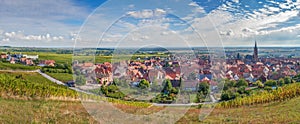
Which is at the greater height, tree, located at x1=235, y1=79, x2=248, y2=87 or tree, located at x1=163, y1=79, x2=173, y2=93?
tree, located at x1=163, y1=79, x2=173, y2=93


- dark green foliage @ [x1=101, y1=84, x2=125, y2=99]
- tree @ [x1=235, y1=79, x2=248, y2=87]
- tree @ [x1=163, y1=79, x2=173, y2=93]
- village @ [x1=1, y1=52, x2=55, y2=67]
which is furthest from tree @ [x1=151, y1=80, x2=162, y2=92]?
village @ [x1=1, y1=52, x2=55, y2=67]

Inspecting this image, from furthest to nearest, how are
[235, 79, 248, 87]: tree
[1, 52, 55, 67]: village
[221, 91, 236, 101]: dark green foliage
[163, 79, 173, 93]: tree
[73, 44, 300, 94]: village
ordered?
[1, 52, 55, 67]: village → [235, 79, 248, 87]: tree → [221, 91, 236, 101]: dark green foliage → [163, 79, 173, 93]: tree → [73, 44, 300, 94]: village

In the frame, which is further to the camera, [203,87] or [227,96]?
[227,96]

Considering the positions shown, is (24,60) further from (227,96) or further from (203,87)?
(203,87)

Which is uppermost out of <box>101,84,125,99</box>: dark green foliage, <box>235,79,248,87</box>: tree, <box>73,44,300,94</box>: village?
<box>73,44,300,94</box>: village

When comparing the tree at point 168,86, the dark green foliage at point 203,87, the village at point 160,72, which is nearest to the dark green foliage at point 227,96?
the village at point 160,72

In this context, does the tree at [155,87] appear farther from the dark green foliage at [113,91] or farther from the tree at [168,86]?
the dark green foliage at [113,91]

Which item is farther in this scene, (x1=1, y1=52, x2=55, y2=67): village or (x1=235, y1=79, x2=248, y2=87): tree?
(x1=1, y1=52, x2=55, y2=67): village

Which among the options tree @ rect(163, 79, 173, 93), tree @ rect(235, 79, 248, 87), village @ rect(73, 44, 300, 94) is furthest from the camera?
tree @ rect(235, 79, 248, 87)

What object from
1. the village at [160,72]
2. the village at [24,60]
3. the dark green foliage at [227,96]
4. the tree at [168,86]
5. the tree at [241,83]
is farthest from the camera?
the village at [24,60]

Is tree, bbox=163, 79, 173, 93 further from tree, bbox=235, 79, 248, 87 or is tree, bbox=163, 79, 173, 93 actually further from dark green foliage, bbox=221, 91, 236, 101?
tree, bbox=235, 79, 248, 87

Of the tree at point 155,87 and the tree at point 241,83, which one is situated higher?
the tree at point 155,87

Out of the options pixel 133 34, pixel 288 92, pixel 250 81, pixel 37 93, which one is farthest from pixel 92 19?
pixel 250 81

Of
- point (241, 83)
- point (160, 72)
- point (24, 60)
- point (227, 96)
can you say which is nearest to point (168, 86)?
point (160, 72)
